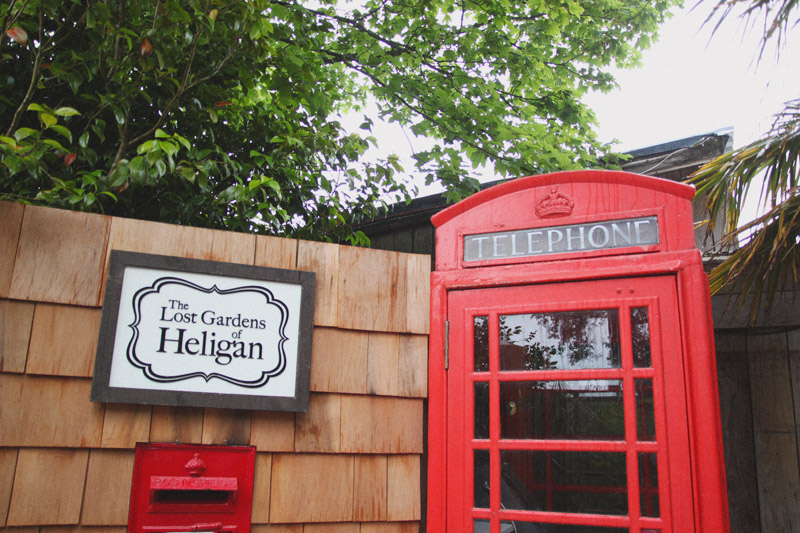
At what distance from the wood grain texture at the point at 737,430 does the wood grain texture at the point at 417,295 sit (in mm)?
2022

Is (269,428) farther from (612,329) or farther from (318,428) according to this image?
(612,329)

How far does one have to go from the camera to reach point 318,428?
240cm

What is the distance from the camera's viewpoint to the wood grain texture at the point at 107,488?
209cm

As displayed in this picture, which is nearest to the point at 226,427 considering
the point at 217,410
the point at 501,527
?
the point at 217,410

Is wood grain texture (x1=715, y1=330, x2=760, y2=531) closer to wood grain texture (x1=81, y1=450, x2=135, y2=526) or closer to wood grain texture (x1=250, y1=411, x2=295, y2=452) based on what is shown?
wood grain texture (x1=250, y1=411, x2=295, y2=452)

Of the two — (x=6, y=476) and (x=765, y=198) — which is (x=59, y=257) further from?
(x=765, y=198)

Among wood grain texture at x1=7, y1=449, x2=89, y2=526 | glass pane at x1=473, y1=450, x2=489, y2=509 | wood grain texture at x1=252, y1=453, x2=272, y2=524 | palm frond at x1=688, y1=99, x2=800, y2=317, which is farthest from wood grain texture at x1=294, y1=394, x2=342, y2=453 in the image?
palm frond at x1=688, y1=99, x2=800, y2=317

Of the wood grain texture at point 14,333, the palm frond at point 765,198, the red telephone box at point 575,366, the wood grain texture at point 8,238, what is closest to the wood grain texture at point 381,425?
the red telephone box at point 575,366

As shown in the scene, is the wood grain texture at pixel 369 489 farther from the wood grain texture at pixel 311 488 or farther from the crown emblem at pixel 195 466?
the crown emblem at pixel 195 466

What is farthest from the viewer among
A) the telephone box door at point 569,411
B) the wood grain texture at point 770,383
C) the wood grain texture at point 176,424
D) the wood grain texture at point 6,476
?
the wood grain texture at point 770,383

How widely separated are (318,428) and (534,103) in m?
3.89

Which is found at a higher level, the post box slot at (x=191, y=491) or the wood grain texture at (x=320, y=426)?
the wood grain texture at (x=320, y=426)

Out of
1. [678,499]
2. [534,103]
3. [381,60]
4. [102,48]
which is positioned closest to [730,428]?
[678,499]

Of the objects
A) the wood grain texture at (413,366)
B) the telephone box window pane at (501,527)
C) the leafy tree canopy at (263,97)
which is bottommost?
the telephone box window pane at (501,527)
